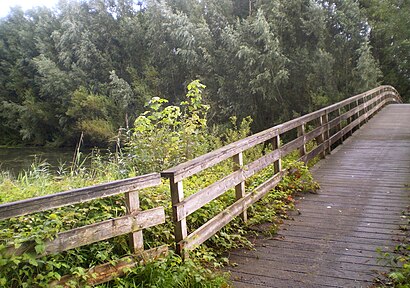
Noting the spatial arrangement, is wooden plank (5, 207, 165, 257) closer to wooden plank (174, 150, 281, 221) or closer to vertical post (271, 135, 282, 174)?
wooden plank (174, 150, 281, 221)

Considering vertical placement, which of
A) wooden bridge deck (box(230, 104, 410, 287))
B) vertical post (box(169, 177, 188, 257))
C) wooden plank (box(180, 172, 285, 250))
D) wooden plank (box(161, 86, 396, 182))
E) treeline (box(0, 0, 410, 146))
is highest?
treeline (box(0, 0, 410, 146))

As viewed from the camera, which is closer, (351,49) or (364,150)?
(364,150)

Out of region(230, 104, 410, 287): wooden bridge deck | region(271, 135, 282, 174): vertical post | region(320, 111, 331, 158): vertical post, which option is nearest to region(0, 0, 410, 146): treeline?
region(320, 111, 331, 158): vertical post

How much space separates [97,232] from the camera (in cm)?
300

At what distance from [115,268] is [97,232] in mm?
353

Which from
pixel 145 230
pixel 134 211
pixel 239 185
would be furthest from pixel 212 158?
pixel 134 211

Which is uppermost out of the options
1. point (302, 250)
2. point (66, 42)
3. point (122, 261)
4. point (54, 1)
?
point (54, 1)

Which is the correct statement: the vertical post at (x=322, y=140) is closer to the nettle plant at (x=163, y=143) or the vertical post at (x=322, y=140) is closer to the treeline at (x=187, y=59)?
the nettle plant at (x=163, y=143)

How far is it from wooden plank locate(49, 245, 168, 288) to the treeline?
23394mm

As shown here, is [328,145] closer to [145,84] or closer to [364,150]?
[364,150]

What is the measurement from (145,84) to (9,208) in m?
33.9

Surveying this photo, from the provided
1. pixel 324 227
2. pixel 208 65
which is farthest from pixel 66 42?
pixel 324 227

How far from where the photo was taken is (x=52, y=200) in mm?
2721

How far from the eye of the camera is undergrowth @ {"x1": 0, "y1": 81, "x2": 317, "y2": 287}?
2729 mm
